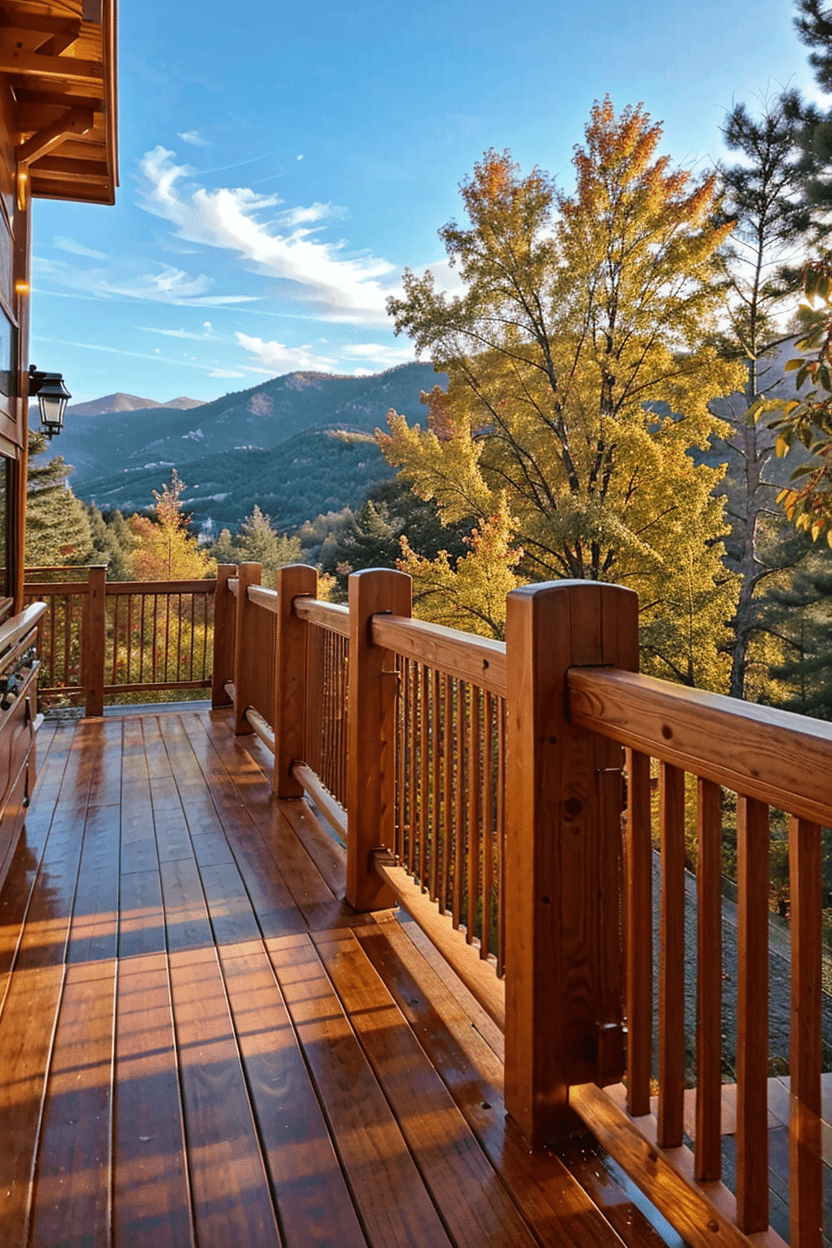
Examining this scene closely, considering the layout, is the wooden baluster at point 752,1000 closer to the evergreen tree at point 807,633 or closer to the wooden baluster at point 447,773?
the wooden baluster at point 447,773

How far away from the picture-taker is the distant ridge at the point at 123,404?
1890 inches

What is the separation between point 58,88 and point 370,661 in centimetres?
351

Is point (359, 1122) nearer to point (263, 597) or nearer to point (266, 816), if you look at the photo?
point (266, 816)

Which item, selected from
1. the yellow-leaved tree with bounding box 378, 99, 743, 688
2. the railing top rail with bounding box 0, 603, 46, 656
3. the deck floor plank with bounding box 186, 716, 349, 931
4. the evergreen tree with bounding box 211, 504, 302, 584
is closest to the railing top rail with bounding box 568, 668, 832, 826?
the deck floor plank with bounding box 186, 716, 349, 931

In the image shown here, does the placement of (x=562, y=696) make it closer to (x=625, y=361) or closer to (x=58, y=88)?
(x=58, y=88)

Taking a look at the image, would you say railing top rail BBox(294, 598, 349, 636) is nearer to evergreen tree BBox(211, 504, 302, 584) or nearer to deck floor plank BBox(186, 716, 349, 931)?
deck floor plank BBox(186, 716, 349, 931)

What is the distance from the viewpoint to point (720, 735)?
1.06m

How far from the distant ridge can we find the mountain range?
9 cm

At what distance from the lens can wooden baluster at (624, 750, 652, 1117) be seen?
1.34 m

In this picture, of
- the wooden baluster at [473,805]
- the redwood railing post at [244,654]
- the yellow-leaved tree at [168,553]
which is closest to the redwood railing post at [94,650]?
the redwood railing post at [244,654]

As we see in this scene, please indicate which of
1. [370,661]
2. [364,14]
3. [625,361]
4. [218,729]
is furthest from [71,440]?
[370,661]

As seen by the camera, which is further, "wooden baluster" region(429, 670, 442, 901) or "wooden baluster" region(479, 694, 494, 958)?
"wooden baluster" region(429, 670, 442, 901)

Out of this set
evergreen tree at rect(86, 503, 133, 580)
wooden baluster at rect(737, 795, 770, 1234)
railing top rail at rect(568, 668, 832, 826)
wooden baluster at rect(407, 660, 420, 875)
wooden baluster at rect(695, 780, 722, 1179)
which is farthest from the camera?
evergreen tree at rect(86, 503, 133, 580)

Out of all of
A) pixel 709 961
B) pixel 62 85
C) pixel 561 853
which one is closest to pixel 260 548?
pixel 62 85
